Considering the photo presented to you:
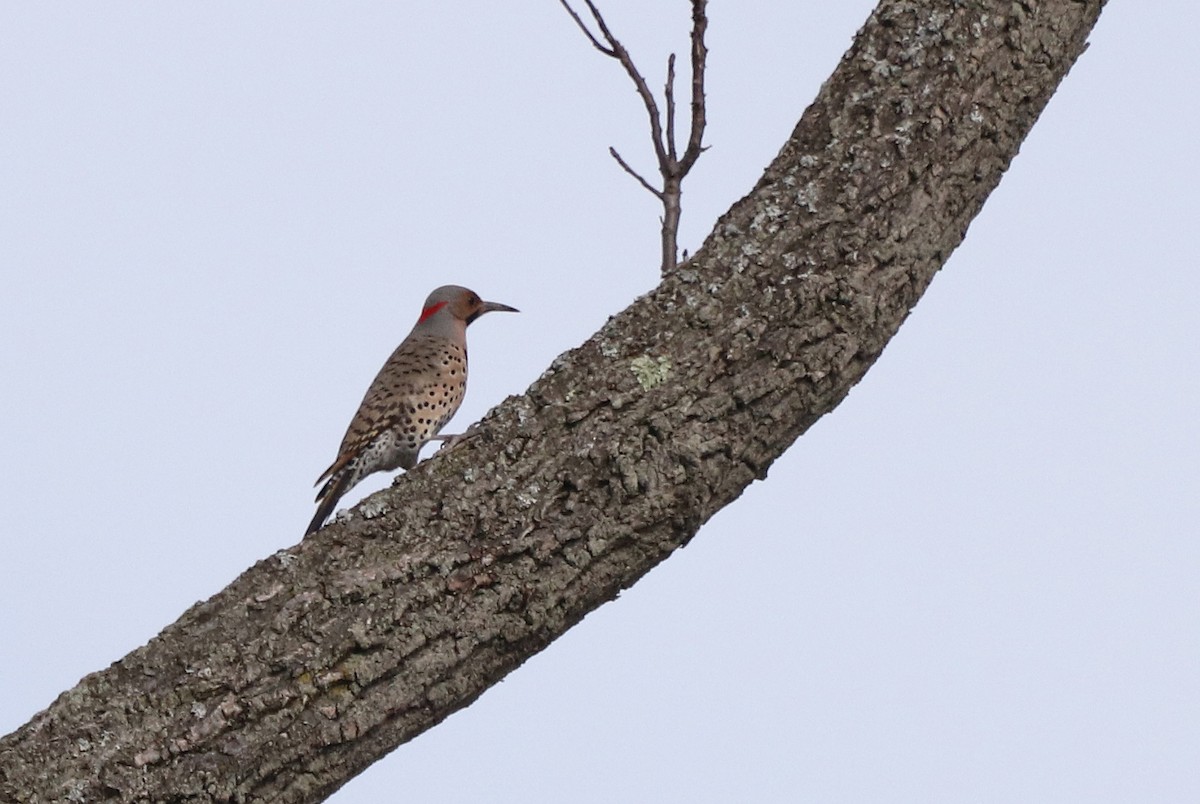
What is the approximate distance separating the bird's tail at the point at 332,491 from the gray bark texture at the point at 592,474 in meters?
3.02

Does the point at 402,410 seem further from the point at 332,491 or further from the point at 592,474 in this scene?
the point at 592,474

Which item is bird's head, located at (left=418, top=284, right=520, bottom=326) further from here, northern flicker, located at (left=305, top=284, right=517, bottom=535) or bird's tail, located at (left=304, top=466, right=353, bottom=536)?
bird's tail, located at (left=304, top=466, right=353, bottom=536)

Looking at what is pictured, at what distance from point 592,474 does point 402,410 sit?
319 centimetres

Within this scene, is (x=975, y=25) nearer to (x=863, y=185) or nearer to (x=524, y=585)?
(x=863, y=185)

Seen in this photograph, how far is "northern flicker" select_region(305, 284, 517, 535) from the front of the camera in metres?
5.41

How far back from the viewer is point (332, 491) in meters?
5.43

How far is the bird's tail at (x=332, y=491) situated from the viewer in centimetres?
539

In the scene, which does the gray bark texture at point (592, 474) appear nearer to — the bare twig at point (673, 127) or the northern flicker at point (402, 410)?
the bare twig at point (673, 127)

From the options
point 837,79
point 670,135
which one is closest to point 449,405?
point 670,135

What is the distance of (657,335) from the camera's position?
2469 millimetres

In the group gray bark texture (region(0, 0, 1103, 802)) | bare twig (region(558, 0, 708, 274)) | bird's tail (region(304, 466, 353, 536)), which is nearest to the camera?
gray bark texture (region(0, 0, 1103, 802))

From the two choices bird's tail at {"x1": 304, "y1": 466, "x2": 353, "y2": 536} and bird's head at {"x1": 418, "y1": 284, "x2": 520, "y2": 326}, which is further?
bird's head at {"x1": 418, "y1": 284, "x2": 520, "y2": 326}

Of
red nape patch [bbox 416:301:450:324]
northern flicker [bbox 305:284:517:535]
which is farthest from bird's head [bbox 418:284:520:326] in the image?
northern flicker [bbox 305:284:517:535]

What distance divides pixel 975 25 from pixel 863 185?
0.36 meters
